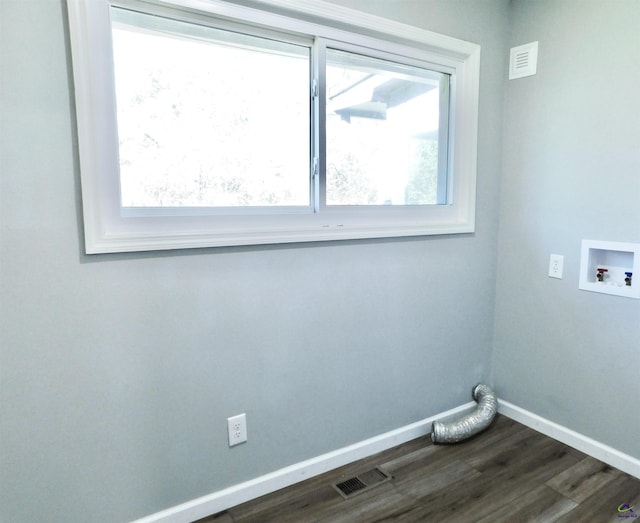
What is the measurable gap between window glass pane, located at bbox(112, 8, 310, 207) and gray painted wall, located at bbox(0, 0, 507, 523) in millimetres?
240

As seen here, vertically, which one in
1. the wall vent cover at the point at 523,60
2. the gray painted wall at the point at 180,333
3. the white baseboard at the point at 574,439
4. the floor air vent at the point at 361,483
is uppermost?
the wall vent cover at the point at 523,60

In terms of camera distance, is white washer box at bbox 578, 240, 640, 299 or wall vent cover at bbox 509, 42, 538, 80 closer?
white washer box at bbox 578, 240, 640, 299

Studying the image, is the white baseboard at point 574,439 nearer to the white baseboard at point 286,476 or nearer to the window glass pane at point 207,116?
the white baseboard at point 286,476

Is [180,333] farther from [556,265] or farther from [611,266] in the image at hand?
[611,266]

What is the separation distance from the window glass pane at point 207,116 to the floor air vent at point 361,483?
4.45ft

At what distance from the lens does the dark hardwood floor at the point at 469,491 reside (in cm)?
174

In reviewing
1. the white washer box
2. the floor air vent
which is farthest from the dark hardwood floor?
the white washer box

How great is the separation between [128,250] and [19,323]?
41 centimetres

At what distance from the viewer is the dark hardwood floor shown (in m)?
1.74

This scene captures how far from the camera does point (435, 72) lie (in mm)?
2275

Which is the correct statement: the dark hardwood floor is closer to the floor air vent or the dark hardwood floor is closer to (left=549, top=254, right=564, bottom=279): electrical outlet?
the floor air vent

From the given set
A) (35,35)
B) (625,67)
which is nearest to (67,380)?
(35,35)

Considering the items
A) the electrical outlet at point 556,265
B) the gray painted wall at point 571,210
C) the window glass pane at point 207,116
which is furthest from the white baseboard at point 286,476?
the window glass pane at point 207,116

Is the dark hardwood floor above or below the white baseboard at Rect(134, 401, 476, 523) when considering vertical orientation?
below
